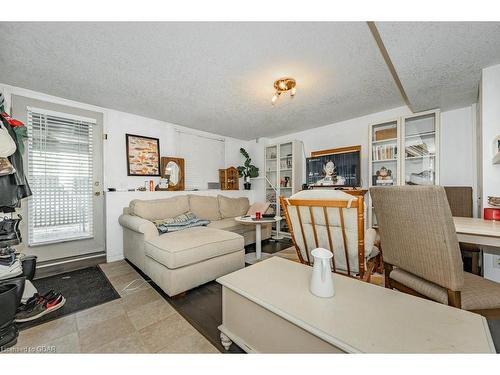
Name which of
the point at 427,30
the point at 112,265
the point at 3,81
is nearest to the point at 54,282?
the point at 112,265

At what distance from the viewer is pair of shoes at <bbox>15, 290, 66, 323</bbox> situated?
1490 millimetres

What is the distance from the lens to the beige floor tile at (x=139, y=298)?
1.71m

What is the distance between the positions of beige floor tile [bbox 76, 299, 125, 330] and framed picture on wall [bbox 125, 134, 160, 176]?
6.64 feet

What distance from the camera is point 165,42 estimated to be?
1614mm

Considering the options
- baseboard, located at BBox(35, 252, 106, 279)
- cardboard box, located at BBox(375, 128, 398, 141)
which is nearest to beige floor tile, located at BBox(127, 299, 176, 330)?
baseboard, located at BBox(35, 252, 106, 279)

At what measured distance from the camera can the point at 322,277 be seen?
1.02m

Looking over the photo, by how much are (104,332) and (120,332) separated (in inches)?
4.3

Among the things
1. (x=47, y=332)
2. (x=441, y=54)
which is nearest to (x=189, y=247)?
(x=47, y=332)

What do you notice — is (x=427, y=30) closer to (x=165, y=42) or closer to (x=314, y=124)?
(x=165, y=42)

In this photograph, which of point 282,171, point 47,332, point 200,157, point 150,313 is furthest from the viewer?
point 282,171

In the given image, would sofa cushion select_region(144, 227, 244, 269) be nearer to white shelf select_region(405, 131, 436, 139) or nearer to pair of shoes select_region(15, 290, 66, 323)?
pair of shoes select_region(15, 290, 66, 323)

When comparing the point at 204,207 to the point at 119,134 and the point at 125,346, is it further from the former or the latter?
the point at 125,346

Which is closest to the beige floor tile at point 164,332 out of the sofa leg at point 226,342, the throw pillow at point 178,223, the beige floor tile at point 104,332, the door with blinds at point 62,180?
the beige floor tile at point 104,332

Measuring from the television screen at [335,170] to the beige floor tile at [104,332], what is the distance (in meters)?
3.28
